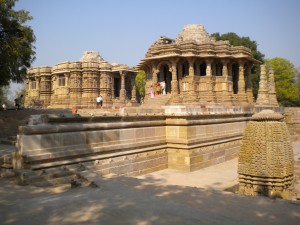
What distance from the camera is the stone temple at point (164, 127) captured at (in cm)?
692

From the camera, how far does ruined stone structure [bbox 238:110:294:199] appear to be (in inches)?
272

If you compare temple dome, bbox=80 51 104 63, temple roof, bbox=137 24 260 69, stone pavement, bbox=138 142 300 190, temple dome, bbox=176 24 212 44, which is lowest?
stone pavement, bbox=138 142 300 190

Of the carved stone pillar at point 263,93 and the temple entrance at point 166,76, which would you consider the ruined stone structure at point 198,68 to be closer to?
the temple entrance at point 166,76

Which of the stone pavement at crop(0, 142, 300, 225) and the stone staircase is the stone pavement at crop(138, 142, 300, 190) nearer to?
the stone pavement at crop(0, 142, 300, 225)

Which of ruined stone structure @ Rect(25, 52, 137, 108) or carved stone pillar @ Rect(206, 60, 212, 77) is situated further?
ruined stone structure @ Rect(25, 52, 137, 108)

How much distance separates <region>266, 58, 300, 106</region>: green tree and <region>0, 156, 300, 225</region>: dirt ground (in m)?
40.2

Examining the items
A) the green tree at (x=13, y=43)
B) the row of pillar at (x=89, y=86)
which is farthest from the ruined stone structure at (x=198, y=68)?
the row of pillar at (x=89, y=86)

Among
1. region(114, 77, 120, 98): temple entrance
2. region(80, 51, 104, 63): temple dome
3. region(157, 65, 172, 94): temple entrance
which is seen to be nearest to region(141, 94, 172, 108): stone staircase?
region(157, 65, 172, 94): temple entrance

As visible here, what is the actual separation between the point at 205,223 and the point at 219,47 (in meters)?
17.3

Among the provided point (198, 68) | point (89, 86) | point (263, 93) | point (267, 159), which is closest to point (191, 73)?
point (198, 68)

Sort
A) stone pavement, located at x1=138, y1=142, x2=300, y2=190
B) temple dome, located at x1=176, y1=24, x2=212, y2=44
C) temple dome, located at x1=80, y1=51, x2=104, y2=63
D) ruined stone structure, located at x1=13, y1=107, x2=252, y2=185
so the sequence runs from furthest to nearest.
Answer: temple dome, located at x1=80, y1=51, x2=104, y2=63 < temple dome, located at x1=176, y1=24, x2=212, y2=44 < stone pavement, located at x1=138, y1=142, x2=300, y2=190 < ruined stone structure, located at x1=13, y1=107, x2=252, y2=185

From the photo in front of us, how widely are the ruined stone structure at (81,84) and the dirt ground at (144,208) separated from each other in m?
21.8

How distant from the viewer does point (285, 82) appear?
41531 millimetres

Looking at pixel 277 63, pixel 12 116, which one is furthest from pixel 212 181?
pixel 277 63
